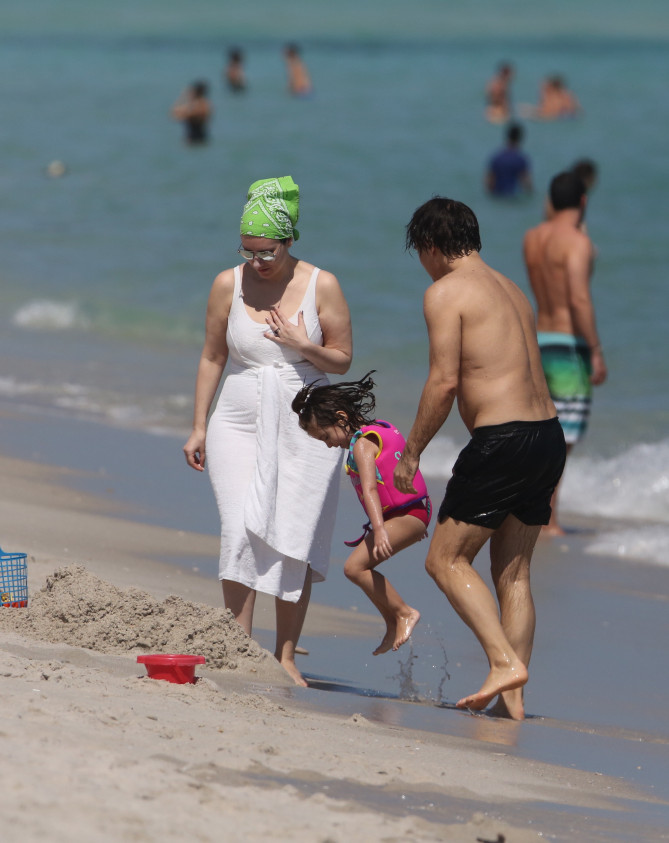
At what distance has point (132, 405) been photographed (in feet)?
34.2

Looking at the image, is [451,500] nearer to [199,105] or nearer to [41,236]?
[41,236]

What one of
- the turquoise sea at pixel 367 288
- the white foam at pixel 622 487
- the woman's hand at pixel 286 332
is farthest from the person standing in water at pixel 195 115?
the woman's hand at pixel 286 332

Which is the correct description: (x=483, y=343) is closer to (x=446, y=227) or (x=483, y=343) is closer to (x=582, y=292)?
(x=446, y=227)

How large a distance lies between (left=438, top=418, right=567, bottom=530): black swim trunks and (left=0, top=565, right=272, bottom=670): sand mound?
32.0 inches

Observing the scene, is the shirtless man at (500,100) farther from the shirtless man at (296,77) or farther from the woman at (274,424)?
the woman at (274,424)

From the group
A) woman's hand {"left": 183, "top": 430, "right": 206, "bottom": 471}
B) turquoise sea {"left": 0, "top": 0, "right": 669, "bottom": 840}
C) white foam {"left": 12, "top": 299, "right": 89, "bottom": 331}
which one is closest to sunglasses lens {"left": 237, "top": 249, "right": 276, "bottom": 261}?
woman's hand {"left": 183, "top": 430, "right": 206, "bottom": 471}

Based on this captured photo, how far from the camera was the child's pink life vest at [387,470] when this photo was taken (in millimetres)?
4707

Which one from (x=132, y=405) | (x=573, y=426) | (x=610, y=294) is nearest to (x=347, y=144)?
(x=610, y=294)

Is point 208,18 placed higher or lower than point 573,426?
higher

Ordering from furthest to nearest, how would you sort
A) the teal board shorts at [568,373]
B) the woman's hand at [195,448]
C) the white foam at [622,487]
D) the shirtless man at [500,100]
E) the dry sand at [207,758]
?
the shirtless man at [500,100]
the white foam at [622,487]
the teal board shorts at [568,373]
the woman's hand at [195,448]
the dry sand at [207,758]

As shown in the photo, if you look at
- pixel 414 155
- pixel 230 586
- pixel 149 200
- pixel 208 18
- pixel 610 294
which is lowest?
pixel 230 586

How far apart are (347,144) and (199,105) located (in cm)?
298

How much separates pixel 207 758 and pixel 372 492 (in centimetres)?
164

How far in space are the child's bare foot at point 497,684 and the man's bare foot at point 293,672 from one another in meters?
0.53
